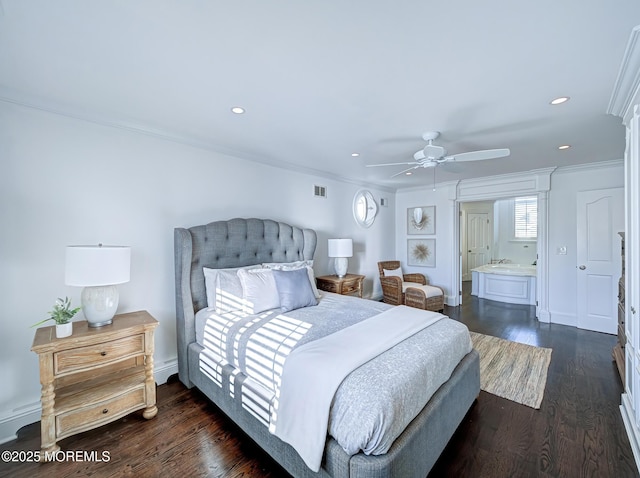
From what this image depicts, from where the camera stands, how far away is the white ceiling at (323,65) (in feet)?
4.34

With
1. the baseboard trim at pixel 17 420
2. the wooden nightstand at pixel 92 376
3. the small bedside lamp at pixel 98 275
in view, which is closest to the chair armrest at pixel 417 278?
the wooden nightstand at pixel 92 376

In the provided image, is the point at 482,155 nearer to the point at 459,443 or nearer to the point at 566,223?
the point at 459,443

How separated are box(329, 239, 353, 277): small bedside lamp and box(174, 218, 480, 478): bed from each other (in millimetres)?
557

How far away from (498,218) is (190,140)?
8150 mm

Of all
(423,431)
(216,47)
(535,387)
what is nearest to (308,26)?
(216,47)

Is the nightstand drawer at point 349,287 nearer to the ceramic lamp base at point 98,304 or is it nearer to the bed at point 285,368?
the bed at point 285,368

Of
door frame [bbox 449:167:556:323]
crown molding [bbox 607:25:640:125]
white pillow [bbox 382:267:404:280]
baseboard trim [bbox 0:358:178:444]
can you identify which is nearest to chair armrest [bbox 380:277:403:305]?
white pillow [bbox 382:267:404:280]

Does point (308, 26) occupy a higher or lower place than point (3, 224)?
higher

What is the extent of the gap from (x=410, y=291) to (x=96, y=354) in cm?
429

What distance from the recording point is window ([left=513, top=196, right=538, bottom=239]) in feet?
23.7

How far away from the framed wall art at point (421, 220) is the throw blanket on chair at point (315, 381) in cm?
427

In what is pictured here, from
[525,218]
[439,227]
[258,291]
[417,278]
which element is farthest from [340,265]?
[525,218]

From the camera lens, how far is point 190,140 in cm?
295

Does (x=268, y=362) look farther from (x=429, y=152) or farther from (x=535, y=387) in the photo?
(x=535, y=387)
